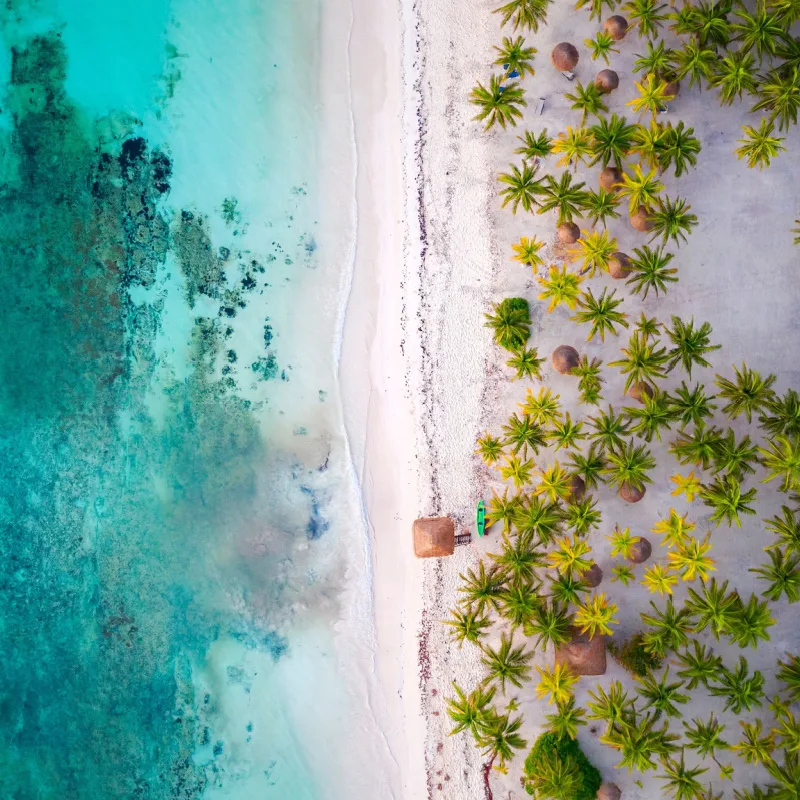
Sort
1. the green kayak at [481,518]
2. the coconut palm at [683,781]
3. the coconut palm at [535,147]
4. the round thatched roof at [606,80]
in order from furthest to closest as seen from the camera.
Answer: the green kayak at [481,518] → the round thatched roof at [606,80] → the coconut palm at [535,147] → the coconut palm at [683,781]

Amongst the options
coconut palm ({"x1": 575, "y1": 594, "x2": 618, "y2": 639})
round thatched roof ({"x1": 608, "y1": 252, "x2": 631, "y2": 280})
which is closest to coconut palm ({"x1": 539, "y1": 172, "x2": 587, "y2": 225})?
round thatched roof ({"x1": 608, "y1": 252, "x2": 631, "y2": 280})

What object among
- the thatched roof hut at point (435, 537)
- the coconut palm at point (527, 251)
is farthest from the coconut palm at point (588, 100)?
the thatched roof hut at point (435, 537)

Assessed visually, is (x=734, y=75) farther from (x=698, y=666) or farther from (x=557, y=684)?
(x=557, y=684)

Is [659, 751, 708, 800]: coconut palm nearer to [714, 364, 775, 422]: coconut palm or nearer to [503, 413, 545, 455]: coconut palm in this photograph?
[503, 413, 545, 455]: coconut palm

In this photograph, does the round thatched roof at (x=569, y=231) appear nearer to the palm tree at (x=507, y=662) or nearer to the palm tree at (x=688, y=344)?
the palm tree at (x=688, y=344)

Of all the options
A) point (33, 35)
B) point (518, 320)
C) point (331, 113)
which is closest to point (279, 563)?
point (518, 320)

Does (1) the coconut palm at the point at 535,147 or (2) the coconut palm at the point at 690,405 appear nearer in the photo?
(2) the coconut palm at the point at 690,405
